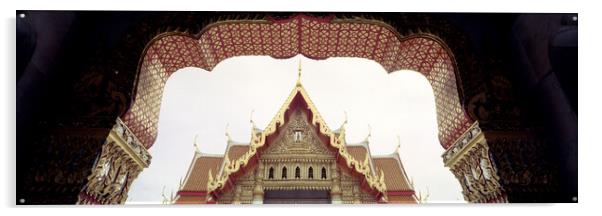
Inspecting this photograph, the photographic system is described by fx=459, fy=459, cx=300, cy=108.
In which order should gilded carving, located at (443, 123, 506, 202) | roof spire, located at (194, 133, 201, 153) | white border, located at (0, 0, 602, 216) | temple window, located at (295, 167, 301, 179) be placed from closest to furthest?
white border, located at (0, 0, 602, 216), gilded carving, located at (443, 123, 506, 202), roof spire, located at (194, 133, 201, 153), temple window, located at (295, 167, 301, 179)

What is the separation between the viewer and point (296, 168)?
340cm

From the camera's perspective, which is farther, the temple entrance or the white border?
the temple entrance

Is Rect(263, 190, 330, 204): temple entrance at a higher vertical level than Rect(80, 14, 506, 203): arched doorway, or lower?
lower

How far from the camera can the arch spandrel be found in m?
2.91

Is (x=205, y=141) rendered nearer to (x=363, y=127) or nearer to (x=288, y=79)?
(x=288, y=79)

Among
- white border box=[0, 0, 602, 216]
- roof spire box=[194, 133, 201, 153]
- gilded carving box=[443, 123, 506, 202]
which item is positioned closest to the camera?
white border box=[0, 0, 602, 216]

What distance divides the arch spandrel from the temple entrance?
89cm

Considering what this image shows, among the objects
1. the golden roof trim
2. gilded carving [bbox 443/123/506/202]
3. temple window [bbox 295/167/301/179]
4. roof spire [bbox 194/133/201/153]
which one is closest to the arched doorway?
gilded carving [bbox 443/123/506/202]

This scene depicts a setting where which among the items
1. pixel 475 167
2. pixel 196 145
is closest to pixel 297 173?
pixel 196 145

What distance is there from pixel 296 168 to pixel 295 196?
0.97ft

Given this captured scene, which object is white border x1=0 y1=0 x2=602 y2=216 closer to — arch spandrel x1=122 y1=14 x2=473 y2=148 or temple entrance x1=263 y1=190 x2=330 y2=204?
arch spandrel x1=122 y1=14 x2=473 y2=148

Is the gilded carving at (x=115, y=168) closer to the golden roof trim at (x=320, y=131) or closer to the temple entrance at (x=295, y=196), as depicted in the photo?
the golden roof trim at (x=320, y=131)
